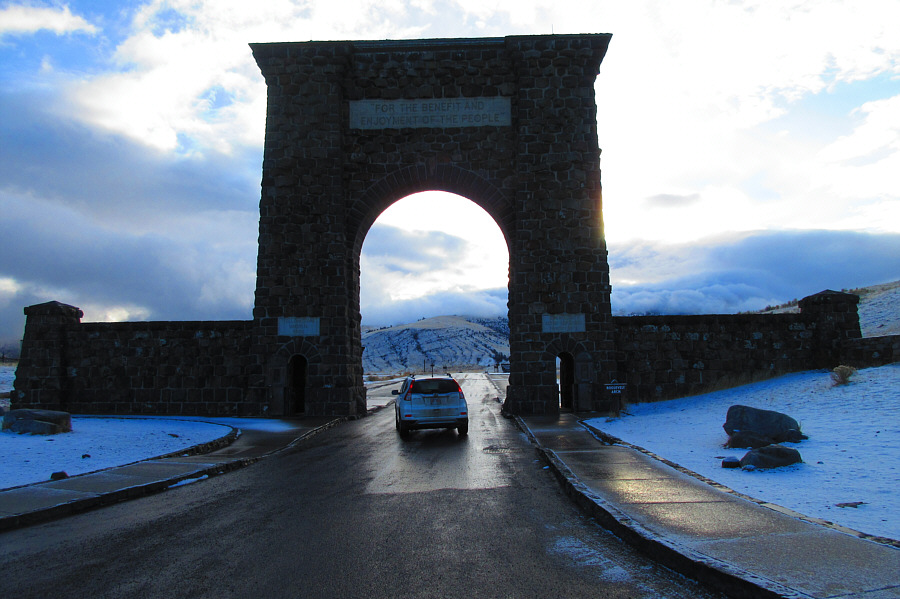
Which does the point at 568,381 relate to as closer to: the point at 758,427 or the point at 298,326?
the point at 298,326

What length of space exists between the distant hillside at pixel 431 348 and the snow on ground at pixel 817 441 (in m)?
102

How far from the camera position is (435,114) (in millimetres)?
20672

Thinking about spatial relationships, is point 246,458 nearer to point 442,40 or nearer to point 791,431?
point 791,431

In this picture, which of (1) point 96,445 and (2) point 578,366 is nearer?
(1) point 96,445

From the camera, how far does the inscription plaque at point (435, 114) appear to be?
20656 mm

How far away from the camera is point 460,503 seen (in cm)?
695

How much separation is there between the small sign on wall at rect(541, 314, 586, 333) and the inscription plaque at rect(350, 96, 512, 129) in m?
7.50

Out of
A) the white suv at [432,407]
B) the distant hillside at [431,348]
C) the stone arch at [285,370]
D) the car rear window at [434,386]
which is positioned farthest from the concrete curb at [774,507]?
the distant hillside at [431,348]

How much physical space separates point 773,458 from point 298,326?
1571cm

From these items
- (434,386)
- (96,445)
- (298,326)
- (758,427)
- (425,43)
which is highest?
(425,43)

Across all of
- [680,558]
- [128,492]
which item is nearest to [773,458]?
[680,558]

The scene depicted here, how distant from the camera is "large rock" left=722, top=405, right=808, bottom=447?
9.31 meters

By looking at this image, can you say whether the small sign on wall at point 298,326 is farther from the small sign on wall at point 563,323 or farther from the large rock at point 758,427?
the large rock at point 758,427

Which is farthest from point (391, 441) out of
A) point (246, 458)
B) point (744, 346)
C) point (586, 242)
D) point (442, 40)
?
point (442, 40)
